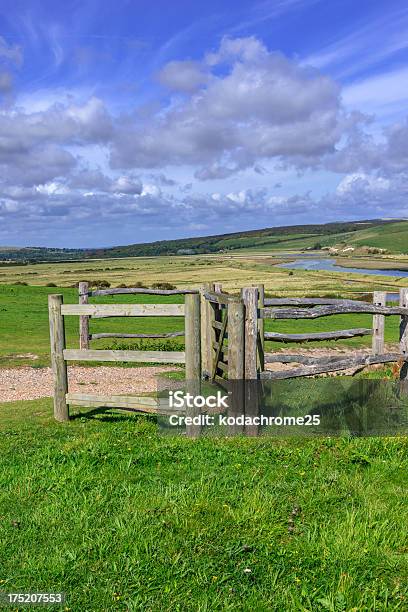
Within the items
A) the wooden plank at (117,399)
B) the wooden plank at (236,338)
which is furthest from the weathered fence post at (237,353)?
the wooden plank at (117,399)

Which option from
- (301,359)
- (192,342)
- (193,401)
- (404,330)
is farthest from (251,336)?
(404,330)

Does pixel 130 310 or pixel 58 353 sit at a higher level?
pixel 130 310

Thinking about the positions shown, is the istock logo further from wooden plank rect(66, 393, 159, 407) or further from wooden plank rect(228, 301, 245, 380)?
wooden plank rect(228, 301, 245, 380)

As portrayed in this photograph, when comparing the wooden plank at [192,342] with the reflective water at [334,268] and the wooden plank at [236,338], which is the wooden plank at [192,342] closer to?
the wooden plank at [236,338]

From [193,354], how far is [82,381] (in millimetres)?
7387

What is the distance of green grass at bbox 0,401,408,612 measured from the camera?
14.5 ft

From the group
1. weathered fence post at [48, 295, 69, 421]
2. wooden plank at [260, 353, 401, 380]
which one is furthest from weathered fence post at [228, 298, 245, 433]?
weathered fence post at [48, 295, 69, 421]

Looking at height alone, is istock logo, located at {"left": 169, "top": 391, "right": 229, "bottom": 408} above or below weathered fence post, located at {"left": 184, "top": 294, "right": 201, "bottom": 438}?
below

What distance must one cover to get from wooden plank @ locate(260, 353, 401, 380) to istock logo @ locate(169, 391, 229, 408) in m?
1.07

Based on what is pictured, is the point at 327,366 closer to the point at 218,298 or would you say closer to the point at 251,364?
the point at 251,364

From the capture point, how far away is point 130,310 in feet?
31.4

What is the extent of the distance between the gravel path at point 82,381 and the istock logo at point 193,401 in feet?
14.3

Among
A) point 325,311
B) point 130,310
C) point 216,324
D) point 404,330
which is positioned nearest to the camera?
point 130,310

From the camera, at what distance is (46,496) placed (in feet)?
20.1
